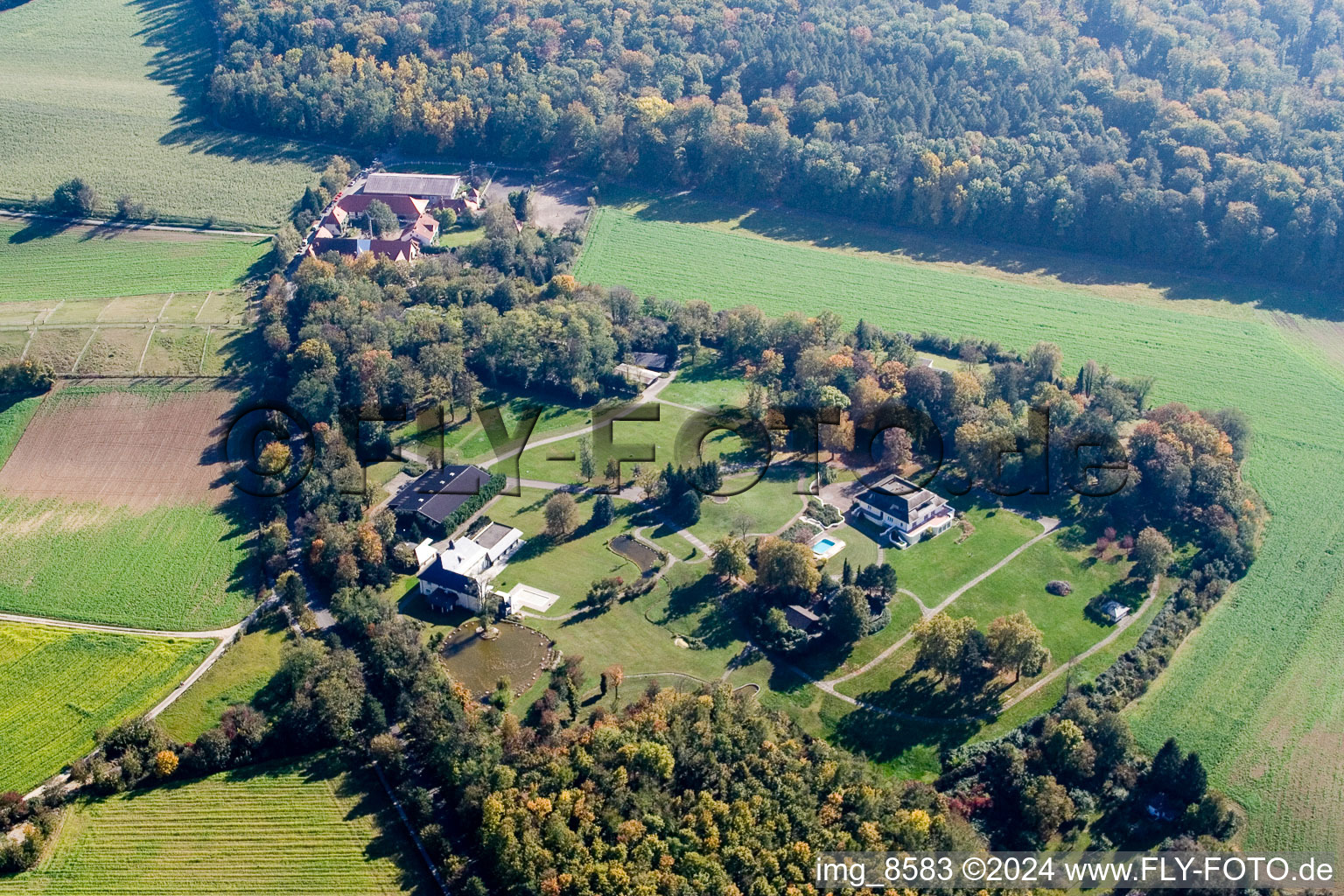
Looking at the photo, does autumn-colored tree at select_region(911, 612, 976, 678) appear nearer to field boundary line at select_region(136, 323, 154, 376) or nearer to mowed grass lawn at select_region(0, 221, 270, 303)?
field boundary line at select_region(136, 323, 154, 376)

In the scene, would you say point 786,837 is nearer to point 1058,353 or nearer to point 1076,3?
point 1058,353

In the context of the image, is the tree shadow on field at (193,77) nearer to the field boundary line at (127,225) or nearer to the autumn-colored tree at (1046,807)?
the field boundary line at (127,225)

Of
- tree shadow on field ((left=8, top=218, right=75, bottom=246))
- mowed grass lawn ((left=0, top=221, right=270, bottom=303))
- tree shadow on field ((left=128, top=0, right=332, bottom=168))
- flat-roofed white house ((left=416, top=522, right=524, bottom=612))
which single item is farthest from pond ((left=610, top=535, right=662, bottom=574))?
tree shadow on field ((left=8, top=218, right=75, bottom=246))

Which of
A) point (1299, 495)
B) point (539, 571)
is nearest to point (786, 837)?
point (539, 571)

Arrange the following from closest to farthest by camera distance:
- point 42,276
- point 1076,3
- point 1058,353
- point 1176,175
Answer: point 1058,353 → point 42,276 → point 1176,175 → point 1076,3

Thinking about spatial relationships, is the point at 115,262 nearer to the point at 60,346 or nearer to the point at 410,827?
the point at 60,346

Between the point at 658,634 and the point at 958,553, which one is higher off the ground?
the point at 958,553

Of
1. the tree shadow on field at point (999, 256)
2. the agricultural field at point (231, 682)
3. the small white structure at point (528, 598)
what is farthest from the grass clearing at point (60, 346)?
the tree shadow on field at point (999, 256)

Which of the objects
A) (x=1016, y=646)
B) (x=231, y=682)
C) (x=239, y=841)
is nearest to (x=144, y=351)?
(x=231, y=682)
